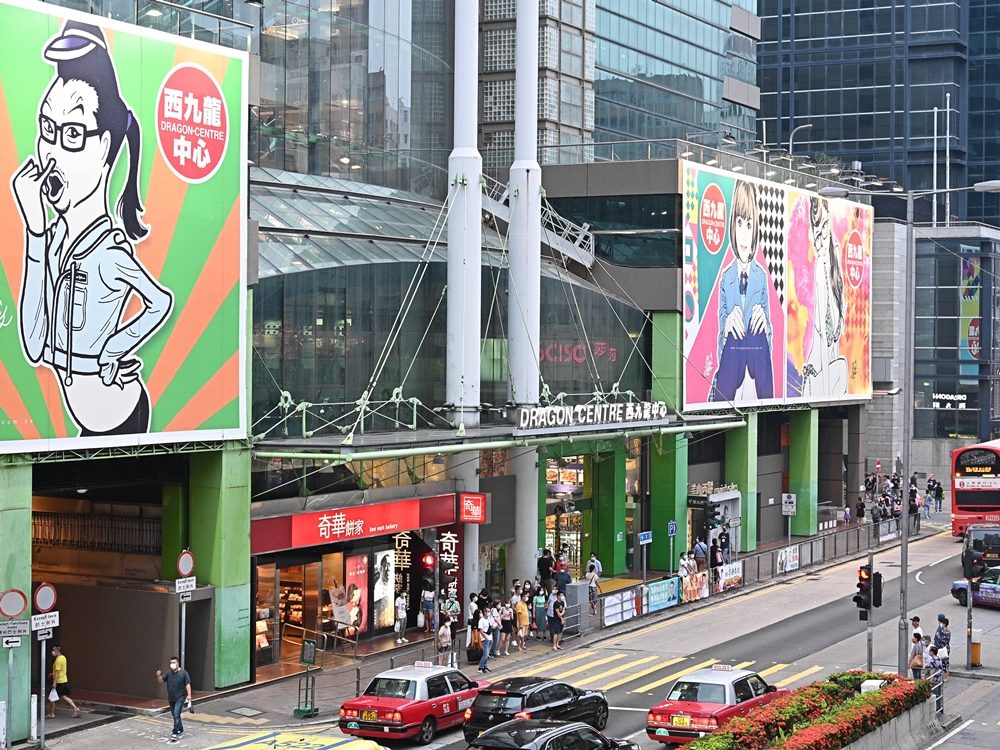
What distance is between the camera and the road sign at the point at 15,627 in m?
28.1

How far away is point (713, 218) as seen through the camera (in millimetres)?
56406

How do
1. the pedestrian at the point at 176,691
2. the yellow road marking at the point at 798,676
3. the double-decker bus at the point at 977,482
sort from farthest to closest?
1. the double-decker bus at the point at 977,482
2. the yellow road marking at the point at 798,676
3. the pedestrian at the point at 176,691

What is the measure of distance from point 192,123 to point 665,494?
90.7ft

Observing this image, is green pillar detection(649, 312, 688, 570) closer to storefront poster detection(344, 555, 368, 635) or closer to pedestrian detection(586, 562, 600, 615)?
pedestrian detection(586, 562, 600, 615)

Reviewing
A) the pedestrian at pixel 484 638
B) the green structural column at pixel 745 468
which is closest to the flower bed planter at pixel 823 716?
the pedestrian at pixel 484 638

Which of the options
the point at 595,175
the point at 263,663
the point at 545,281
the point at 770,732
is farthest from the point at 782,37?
the point at 770,732

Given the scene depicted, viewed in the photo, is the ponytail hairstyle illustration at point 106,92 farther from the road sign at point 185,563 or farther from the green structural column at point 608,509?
the green structural column at point 608,509

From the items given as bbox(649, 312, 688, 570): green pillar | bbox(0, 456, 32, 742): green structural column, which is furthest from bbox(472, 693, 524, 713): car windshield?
bbox(649, 312, 688, 570): green pillar

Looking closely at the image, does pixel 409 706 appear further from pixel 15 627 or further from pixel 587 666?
pixel 587 666

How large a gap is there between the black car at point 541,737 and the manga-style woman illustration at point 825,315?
138 ft

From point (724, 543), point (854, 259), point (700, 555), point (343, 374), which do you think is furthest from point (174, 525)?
point (854, 259)

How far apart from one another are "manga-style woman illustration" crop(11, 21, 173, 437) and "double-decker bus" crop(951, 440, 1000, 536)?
127ft

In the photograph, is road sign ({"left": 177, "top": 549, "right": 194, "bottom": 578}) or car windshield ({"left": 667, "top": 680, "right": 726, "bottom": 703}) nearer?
car windshield ({"left": 667, "top": 680, "right": 726, "bottom": 703})

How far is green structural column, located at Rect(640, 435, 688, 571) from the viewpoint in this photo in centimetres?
5509
